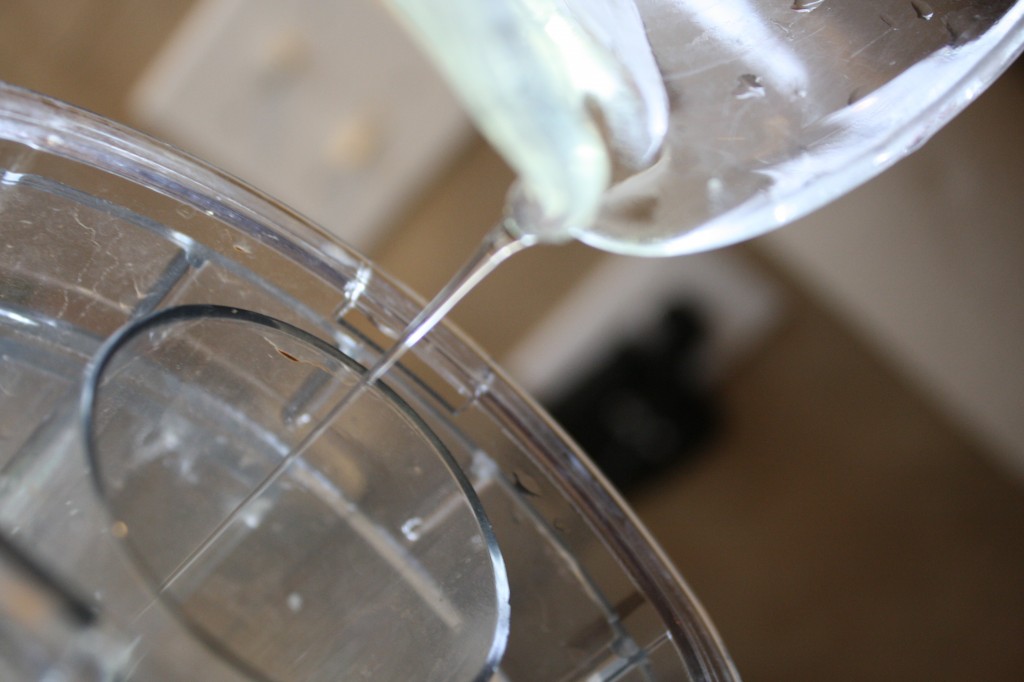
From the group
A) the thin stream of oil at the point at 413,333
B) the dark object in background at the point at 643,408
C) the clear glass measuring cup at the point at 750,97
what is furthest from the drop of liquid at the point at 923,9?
the dark object in background at the point at 643,408

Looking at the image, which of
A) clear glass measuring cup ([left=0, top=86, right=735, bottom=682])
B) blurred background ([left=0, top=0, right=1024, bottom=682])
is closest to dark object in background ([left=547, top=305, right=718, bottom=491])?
blurred background ([left=0, top=0, right=1024, bottom=682])

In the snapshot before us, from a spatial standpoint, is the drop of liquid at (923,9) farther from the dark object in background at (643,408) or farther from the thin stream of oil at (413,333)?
the dark object in background at (643,408)

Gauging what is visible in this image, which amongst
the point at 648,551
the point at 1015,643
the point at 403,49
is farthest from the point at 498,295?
the point at 648,551

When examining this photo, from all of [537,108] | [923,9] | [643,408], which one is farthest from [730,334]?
[537,108]

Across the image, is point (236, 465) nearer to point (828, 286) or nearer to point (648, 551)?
point (648, 551)

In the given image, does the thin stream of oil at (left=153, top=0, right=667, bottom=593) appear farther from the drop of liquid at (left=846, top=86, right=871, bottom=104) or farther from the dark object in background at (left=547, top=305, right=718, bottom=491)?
the dark object in background at (left=547, top=305, right=718, bottom=491)

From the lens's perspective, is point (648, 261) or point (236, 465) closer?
point (236, 465)
